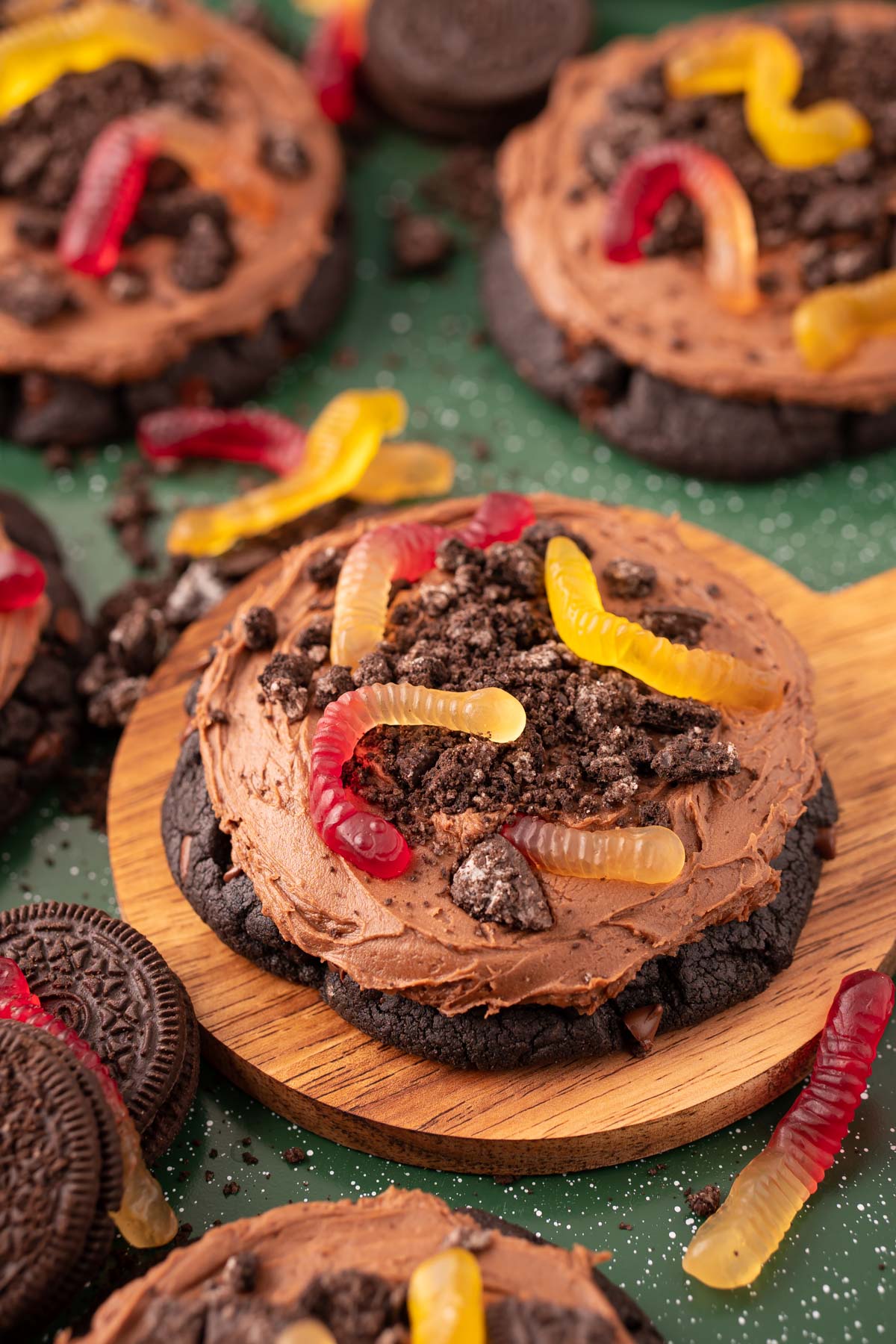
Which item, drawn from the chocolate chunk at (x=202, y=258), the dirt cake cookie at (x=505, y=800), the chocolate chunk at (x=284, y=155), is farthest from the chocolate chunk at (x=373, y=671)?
the chocolate chunk at (x=284, y=155)

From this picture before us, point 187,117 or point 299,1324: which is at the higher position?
point 187,117

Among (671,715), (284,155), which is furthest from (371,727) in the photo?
(284,155)

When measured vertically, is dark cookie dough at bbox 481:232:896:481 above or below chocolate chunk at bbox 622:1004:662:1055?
above

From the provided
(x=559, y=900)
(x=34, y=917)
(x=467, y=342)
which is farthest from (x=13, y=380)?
(x=559, y=900)

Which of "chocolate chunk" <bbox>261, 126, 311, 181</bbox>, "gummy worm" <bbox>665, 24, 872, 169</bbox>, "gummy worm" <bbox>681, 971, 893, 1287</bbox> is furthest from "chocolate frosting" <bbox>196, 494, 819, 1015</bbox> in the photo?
"chocolate chunk" <bbox>261, 126, 311, 181</bbox>

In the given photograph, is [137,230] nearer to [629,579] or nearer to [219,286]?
[219,286]

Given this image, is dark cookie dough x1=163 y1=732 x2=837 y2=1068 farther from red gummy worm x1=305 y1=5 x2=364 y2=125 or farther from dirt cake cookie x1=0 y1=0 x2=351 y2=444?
red gummy worm x1=305 y1=5 x2=364 y2=125

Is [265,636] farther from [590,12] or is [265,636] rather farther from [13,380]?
[590,12]

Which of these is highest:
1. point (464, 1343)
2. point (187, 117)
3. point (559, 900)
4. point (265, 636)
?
point (187, 117)
